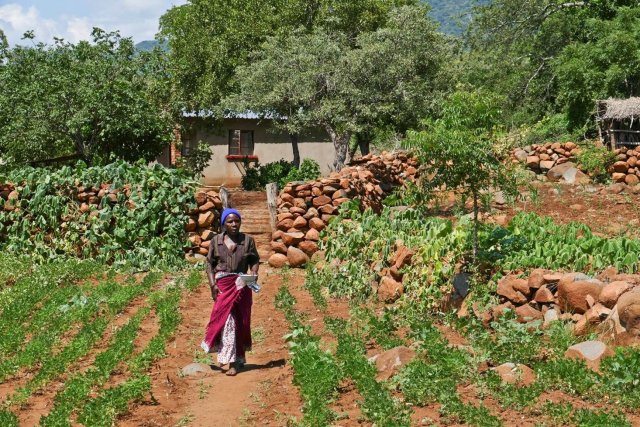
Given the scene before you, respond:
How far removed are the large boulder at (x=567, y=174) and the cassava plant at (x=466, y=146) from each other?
1101 centimetres

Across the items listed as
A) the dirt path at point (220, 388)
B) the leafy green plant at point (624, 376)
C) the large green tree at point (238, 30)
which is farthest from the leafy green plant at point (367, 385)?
the large green tree at point (238, 30)

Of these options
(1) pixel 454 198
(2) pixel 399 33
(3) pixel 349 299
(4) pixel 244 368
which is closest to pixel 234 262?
(4) pixel 244 368

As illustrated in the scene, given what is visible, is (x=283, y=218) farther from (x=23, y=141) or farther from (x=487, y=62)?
(x=487, y=62)

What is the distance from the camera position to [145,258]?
15672 millimetres

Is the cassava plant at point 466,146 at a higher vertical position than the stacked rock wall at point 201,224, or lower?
higher

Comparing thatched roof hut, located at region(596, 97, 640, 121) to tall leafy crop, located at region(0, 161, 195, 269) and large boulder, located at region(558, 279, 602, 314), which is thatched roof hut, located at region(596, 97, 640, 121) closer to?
tall leafy crop, located at region(0, 161, 195, 269)

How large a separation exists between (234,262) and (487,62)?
21.8 meters

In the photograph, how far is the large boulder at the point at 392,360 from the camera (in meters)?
7.70

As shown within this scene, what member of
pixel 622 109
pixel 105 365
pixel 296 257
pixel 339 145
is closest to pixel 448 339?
pixel 105 365

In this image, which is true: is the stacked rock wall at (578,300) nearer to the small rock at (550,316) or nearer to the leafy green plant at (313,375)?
the small rock at (550,316)

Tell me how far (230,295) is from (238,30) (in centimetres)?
2086

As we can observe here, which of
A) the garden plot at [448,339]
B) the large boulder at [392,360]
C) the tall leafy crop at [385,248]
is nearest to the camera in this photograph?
the garden plot at [448,339]

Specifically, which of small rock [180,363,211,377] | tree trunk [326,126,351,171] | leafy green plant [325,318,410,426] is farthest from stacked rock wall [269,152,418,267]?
small rock [180,363,211,377]

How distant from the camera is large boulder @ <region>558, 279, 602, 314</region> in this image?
345 inches
